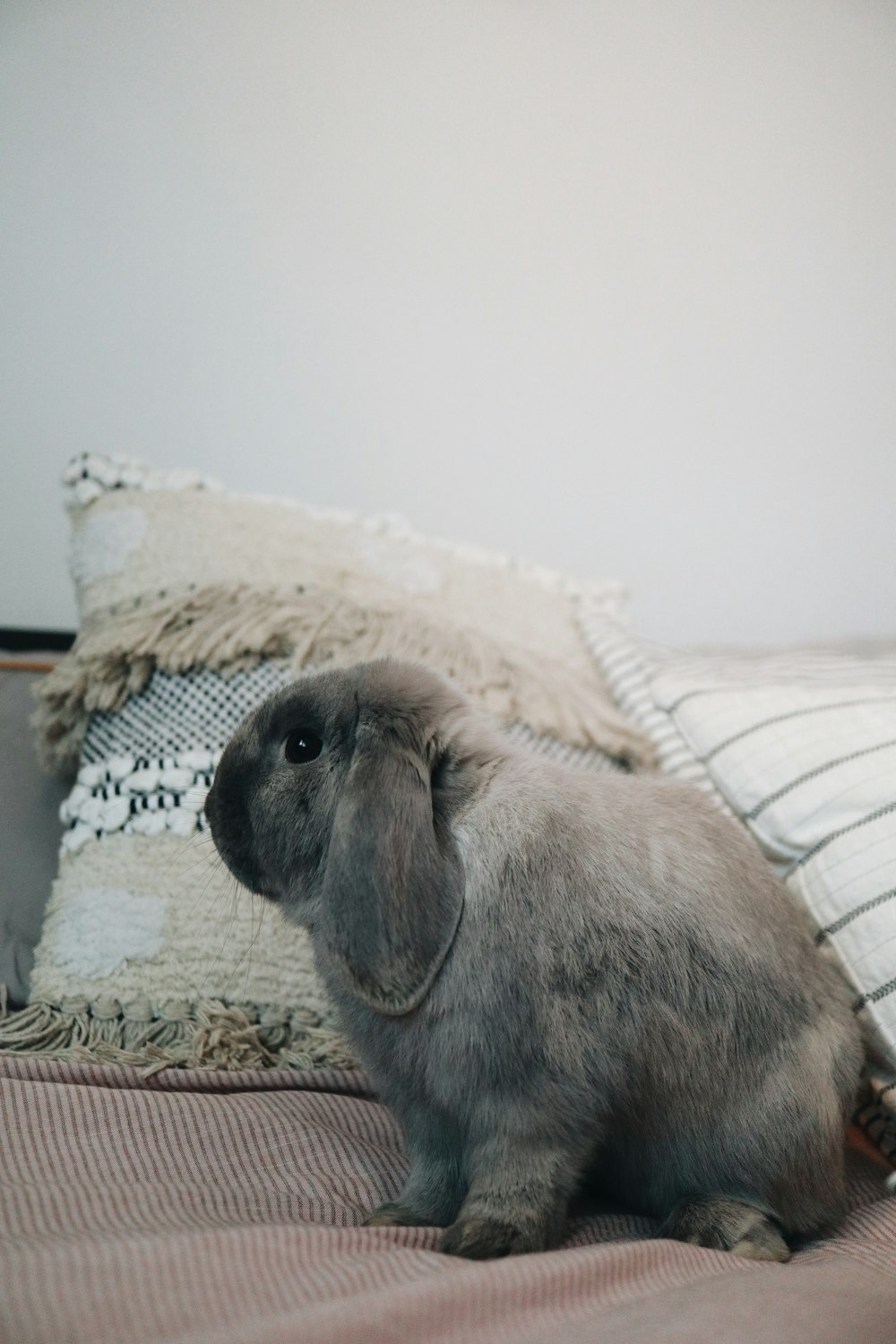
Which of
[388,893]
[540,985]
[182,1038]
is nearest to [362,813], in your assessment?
[388,893]

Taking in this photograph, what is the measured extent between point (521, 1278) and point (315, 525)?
0.99m

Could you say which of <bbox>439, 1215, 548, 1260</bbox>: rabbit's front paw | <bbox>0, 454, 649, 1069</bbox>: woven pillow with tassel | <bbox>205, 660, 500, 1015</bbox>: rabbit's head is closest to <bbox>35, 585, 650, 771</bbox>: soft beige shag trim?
<bbox>0, 454, 649, 1069</bbox>: woven pillow with tassel

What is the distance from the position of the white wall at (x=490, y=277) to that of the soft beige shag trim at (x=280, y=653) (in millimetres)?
600

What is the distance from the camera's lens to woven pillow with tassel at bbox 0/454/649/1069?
41.2 inches

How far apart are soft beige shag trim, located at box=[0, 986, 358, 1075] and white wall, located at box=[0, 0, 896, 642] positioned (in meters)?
0.88

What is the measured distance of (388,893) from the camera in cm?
74

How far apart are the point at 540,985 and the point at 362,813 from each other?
0.18 meters

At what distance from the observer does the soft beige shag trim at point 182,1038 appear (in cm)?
100

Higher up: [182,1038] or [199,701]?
[199,701]

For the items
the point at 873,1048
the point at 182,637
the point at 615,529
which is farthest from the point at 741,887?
the point at 615,529

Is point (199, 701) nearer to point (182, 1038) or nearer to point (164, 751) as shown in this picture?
point (164, 751)

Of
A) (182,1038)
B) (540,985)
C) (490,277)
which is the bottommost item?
(182,1038)

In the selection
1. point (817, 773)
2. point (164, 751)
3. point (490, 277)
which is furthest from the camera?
point (490, 277)

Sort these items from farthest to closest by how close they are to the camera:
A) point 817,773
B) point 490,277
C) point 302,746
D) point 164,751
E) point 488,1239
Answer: point 490,277 → point 164,751 → point 817,773 → point 302,746 → point 488,1239
